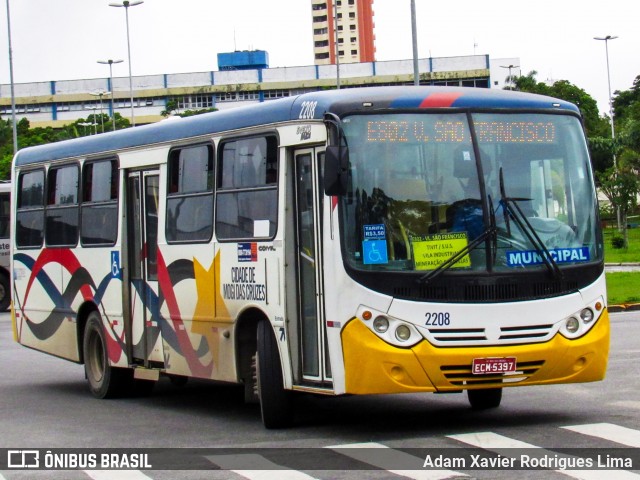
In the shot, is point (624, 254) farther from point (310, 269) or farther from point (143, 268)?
point (310, 269)

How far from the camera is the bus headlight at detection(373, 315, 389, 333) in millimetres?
10516

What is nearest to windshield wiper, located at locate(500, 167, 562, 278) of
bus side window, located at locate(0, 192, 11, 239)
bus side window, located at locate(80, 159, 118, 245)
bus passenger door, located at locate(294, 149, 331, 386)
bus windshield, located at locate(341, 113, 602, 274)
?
bus windshield, located at locate(341, 113, 602, 274)

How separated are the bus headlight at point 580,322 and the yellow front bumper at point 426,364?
0.35ft

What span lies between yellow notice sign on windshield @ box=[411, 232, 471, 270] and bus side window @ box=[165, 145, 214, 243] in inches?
110

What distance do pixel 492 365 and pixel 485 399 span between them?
2047mm

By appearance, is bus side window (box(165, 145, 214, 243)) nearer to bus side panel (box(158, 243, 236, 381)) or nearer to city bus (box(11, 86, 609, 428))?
city bus (box(11, 86, 609, 428))

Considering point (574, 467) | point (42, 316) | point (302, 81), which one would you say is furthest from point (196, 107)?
point (574, 467)

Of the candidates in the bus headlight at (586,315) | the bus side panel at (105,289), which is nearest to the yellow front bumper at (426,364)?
the bus headlight at (586,315)

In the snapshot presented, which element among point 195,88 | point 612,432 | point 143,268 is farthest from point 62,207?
point 195,88

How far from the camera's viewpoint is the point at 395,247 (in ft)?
34.9

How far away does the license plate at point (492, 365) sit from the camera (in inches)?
416

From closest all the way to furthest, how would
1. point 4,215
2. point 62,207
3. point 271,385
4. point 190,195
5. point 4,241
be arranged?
point 271,385
point 190,195
point 62,207
point 4,241
point 4,215

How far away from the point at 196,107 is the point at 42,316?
387ft

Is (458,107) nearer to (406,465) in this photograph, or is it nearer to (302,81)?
(406,465)
